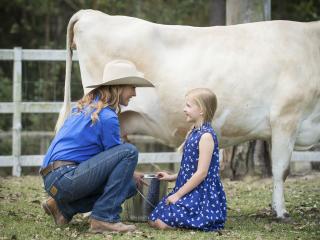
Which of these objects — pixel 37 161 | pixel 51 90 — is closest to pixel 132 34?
pixel 37 161

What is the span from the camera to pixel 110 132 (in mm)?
5535

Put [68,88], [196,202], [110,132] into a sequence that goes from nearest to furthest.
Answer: [110,132] < [196,202] < [68,88]

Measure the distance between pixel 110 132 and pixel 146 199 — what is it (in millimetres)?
907

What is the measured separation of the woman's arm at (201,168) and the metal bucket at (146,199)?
1.27ft

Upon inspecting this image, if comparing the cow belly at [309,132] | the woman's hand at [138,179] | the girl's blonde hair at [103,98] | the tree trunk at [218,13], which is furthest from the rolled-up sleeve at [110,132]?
the tree trunk at [218,13]

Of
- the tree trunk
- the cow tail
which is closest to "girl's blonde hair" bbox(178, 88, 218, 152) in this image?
the cow tail

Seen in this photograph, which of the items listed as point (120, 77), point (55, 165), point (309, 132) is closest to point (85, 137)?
point (55, 165)

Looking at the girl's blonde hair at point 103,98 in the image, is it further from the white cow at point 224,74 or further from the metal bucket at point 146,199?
the white cow at point 224,74

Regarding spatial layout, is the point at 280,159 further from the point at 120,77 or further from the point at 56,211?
the point at 56,211

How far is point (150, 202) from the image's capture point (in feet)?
20.3

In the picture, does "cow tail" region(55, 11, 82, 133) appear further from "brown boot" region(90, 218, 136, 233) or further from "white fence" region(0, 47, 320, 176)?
"white fence" region(0, 47, 320, 176)

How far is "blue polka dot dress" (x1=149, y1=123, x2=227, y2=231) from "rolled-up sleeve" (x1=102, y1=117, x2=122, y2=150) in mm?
639

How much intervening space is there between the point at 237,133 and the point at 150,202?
1.28 meters

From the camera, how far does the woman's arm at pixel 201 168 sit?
5.72 metres
